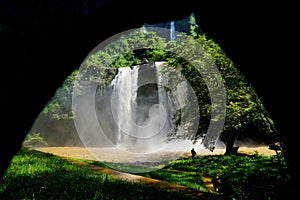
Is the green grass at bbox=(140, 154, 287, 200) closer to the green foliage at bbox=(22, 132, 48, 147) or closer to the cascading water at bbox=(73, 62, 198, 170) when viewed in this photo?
the cascading water at bbox=(73, 62, 198, 170)

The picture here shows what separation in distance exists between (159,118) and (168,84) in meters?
12.1

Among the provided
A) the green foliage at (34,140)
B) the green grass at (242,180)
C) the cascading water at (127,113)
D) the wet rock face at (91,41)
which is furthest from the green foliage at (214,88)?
the green foliage at (34,140)

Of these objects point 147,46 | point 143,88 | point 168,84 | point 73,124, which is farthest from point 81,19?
point 147,46

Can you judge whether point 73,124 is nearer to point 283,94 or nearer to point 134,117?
point 134,117

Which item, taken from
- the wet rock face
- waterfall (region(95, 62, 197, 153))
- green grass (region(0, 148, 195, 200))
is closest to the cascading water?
waterfall (region(95, 62, 197, 153))

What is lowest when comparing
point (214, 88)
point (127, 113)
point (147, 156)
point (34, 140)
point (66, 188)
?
point (66, 188)

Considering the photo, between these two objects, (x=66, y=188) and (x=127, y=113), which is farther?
(x=127, y=113)

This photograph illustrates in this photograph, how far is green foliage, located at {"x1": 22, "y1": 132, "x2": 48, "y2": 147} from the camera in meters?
23.0

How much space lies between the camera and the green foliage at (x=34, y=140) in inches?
907

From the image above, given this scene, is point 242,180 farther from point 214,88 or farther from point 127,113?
point 127,113

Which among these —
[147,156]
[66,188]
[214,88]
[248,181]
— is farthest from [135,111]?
[66,188]

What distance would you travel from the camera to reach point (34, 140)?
2338cm

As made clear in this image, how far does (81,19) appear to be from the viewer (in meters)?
1.37

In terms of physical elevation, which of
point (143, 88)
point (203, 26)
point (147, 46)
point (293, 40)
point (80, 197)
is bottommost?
point (80, 197)
